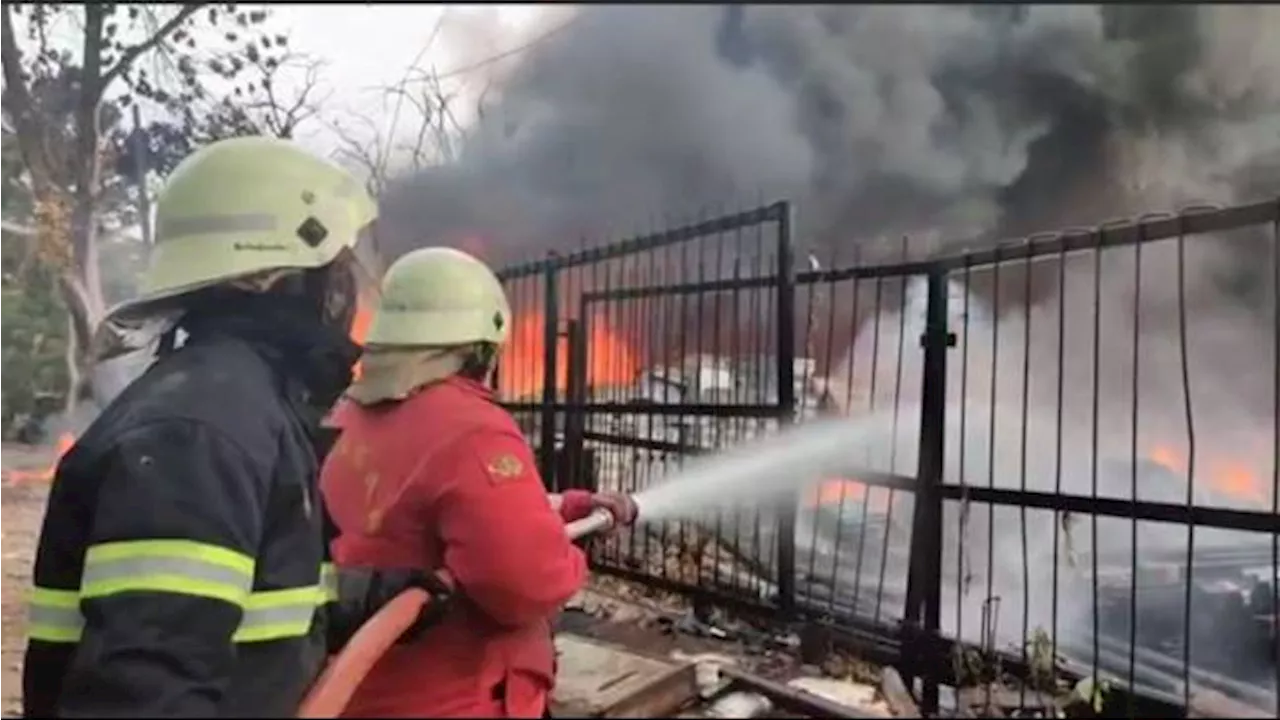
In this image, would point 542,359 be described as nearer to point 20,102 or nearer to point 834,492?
point 834,492

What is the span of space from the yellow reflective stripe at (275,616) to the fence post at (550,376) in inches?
25.4

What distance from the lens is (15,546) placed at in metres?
3.50

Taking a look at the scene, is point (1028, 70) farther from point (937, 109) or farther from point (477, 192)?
point (477, 192)

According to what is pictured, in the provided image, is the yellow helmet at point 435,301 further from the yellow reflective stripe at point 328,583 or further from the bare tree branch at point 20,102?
the bare tree branch at point 20,102

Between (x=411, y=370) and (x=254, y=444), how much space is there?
0.41 metres

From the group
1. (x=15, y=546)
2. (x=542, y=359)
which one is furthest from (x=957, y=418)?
(x=15, y=546)

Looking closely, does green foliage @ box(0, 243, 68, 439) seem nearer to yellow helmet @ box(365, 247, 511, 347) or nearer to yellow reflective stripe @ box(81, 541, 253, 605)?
yellow helmet @ box(365, 247, 511, 347)

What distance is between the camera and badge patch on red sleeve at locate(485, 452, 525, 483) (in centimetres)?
183

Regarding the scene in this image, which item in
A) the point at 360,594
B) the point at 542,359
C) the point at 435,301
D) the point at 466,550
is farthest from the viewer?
the point at 542,359

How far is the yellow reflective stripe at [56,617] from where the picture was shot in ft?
5.94

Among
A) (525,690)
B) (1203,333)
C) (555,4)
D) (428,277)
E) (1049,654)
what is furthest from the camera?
(1203,333)

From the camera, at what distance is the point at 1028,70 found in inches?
51.7

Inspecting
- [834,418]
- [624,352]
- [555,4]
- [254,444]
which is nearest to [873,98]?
[555,4]

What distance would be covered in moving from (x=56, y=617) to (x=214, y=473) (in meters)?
0.44
